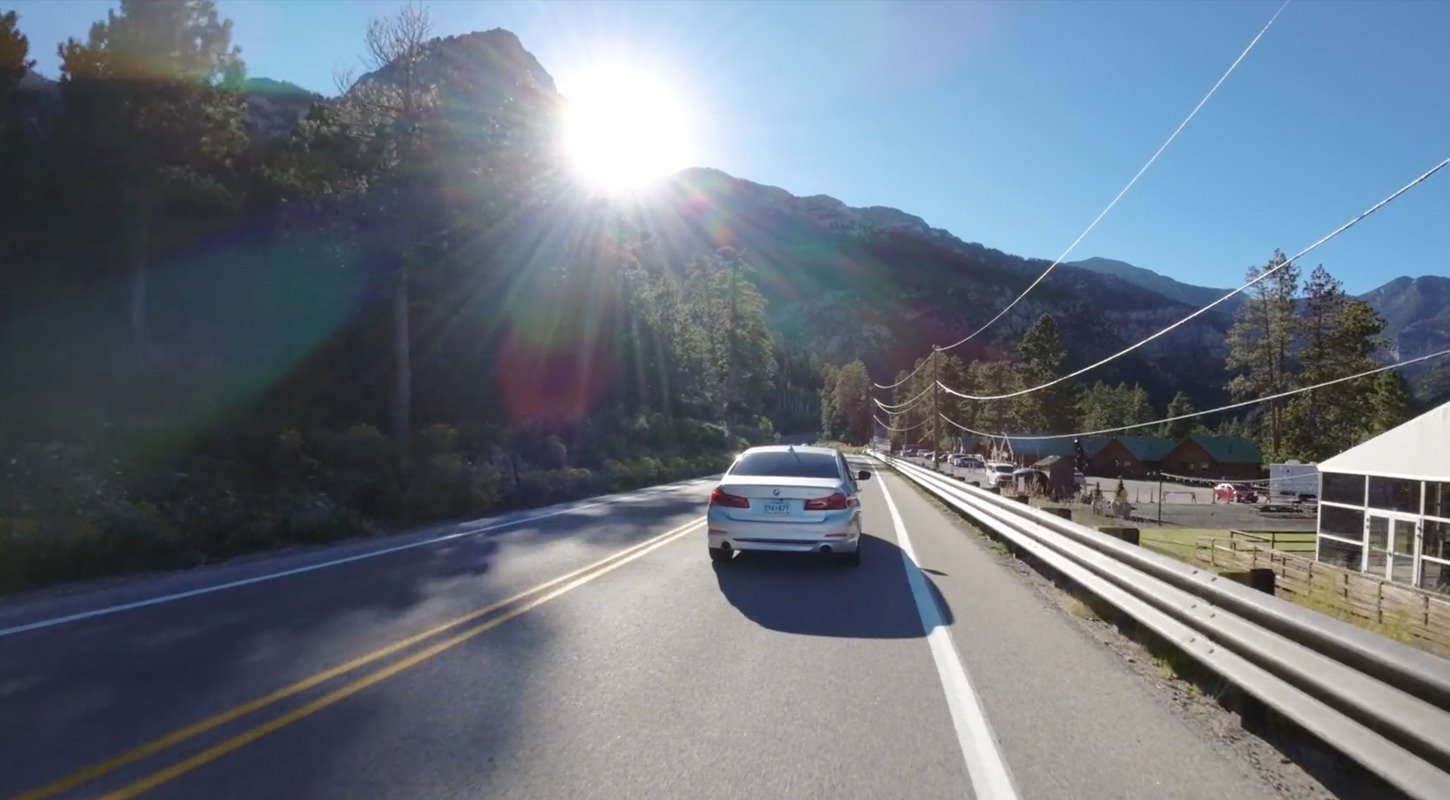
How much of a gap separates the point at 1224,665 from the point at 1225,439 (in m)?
97.3

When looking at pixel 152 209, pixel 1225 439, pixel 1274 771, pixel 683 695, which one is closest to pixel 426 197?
pixel 152 209

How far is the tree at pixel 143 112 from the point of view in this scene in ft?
85.3

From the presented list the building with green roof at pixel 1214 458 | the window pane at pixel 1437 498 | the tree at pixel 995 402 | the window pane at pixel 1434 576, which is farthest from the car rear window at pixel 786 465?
the tree at pixel 995 402

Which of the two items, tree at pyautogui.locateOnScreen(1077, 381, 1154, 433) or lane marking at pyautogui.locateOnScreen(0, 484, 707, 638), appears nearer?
lane marking at pyautogui.locateOnScreen(0, 484, 707, 638)

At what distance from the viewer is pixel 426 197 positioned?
94.1 feet

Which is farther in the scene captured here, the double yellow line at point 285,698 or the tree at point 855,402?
the tree at point 855,402

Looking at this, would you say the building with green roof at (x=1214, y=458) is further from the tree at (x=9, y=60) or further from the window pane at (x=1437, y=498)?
the tree at (x=9, y=60)

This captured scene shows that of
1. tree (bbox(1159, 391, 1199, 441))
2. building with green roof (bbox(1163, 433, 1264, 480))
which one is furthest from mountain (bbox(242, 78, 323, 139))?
tree (bbox(1159, 391, 1199, 441))

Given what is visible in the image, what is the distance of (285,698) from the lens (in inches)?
227

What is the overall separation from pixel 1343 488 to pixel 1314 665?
2716cm

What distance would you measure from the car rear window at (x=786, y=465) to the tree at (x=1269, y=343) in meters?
60.8

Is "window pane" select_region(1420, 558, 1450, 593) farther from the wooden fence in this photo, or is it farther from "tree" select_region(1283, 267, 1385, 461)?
"tree" select_region(1283, 267, 1385, 461)

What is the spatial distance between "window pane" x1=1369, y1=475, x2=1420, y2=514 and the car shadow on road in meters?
16.8

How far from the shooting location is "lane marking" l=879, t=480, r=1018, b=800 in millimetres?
4629
